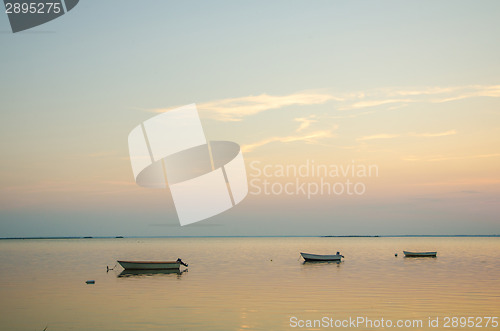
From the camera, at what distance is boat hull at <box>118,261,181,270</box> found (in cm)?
→ 6025

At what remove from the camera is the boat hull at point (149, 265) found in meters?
60.2

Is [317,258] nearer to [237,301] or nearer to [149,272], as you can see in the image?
[149,272]

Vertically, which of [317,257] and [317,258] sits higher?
[317,257]

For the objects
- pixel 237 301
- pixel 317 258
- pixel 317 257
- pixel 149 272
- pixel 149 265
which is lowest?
pixel 237 301

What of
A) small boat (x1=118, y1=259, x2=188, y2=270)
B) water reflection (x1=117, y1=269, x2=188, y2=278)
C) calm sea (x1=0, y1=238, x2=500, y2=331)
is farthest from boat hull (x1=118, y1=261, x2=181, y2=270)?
calm sea (x1=0, y1=238, x2=500, y2=331)

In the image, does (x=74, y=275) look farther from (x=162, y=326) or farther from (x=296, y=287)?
(x=162, y=326)

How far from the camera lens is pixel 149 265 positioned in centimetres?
6109

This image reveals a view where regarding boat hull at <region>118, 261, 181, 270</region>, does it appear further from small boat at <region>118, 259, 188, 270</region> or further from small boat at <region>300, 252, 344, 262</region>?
small boat at <region>300, 252, 344, 262</region>

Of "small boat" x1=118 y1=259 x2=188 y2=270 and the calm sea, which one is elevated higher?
"small boat" x1=118 y1=259 x2=188 y2=270

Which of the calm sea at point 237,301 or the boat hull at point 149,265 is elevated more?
the boat hull at point 149,265

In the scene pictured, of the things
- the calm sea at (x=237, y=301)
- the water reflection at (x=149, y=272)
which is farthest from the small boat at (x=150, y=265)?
the calm sea at (x=237, y=301)

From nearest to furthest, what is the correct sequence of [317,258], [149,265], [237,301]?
1. [237,301]
2. [149,265]
3. [317,258]

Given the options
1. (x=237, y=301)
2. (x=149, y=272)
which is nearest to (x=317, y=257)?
(x=149, y=272)

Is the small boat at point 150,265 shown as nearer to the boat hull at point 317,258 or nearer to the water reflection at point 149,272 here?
the water reflection at point 149,272
